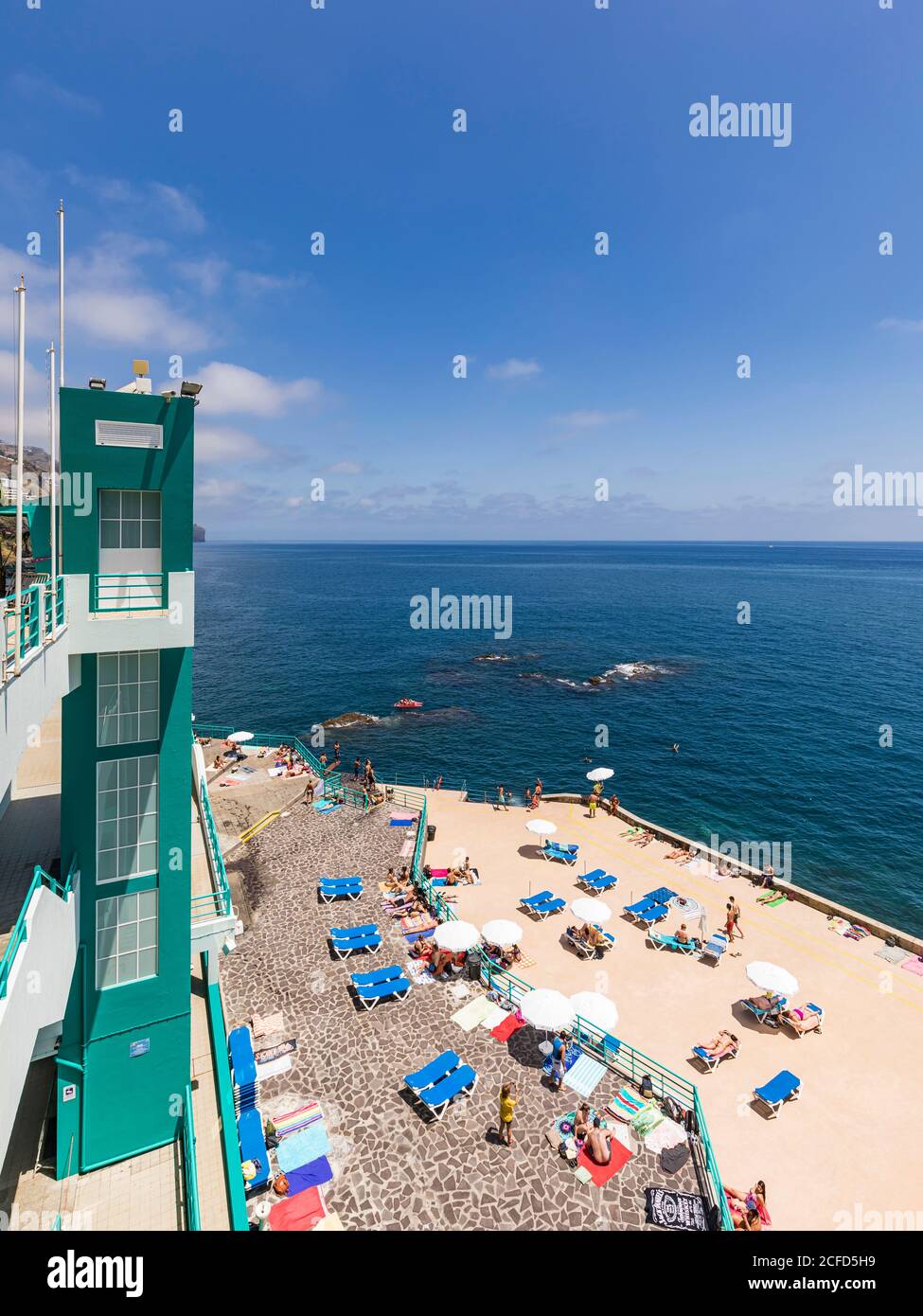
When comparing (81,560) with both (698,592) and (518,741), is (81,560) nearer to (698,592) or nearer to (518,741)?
(518,741)

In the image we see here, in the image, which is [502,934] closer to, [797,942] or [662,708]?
[797,942]

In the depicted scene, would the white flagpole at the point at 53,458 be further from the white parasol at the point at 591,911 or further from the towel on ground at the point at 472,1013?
the white parasol at the point at 591,911

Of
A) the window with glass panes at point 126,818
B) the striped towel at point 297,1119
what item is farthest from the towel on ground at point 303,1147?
the window with glass panes at point 126,818

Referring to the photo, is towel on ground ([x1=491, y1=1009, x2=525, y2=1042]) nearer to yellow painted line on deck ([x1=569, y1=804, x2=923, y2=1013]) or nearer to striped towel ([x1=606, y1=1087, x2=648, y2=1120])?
striped towel ([x1=606, y1=1087, x2=648, y2=1120])

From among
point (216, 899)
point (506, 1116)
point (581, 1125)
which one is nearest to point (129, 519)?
point (216, 899)

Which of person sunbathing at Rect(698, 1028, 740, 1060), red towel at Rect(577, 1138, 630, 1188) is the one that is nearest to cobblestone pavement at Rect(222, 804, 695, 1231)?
red towel at Rect(577, 1138, 630, 1188)

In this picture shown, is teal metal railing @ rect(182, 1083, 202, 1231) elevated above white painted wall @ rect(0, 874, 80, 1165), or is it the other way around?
Answer: white painted wall @ rect(0, 874, 80, 1165)
